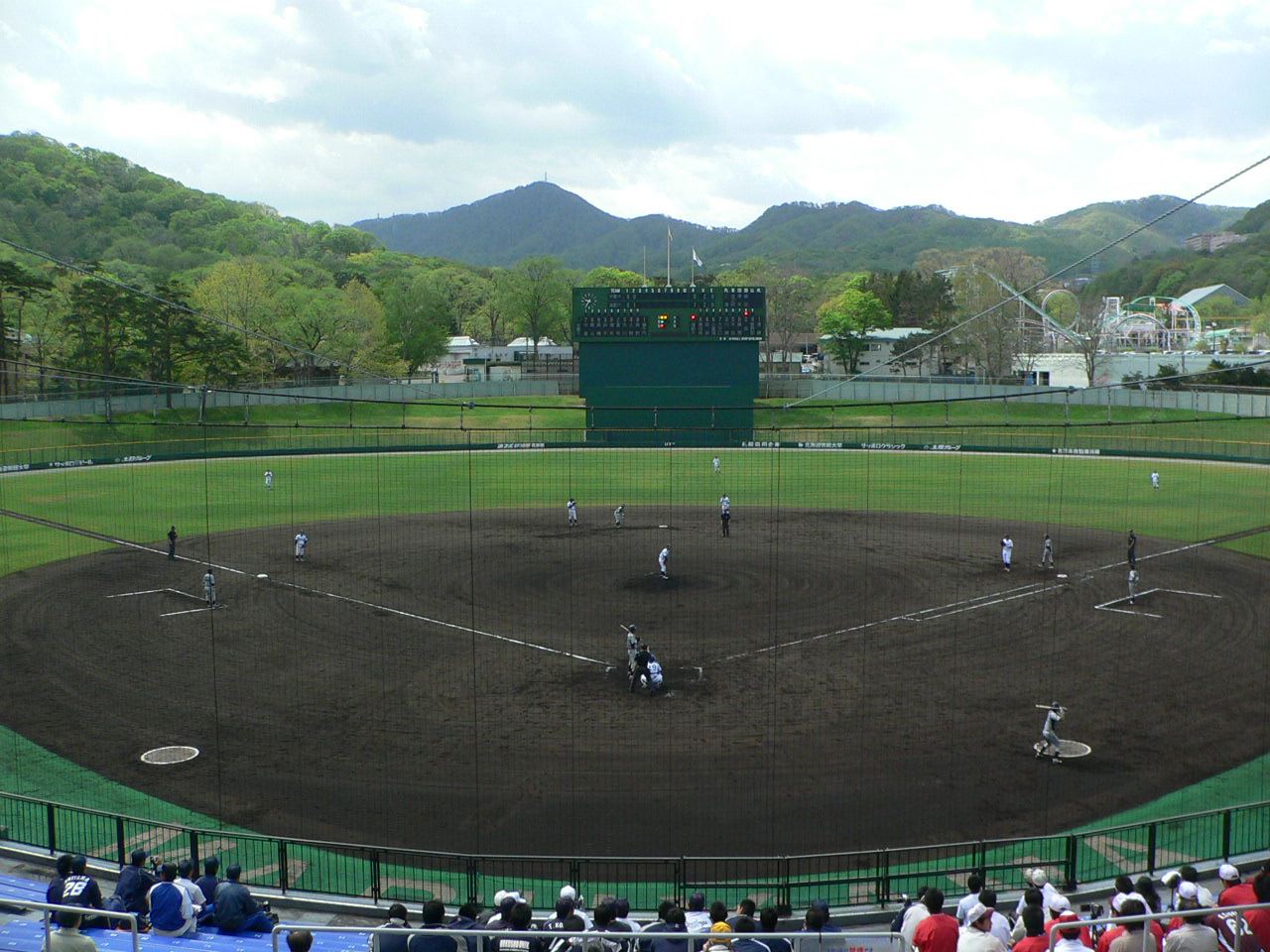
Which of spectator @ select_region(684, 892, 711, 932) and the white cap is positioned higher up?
the white cap

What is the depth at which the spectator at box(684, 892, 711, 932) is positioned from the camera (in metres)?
10.0

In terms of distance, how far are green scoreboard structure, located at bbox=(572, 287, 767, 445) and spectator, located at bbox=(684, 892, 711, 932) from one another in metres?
58.4

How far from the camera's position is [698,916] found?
1034 cm

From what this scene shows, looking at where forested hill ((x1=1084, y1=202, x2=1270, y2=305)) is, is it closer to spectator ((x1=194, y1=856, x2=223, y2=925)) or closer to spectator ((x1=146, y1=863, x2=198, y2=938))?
spectator ((x1=194, y1=856, x2=223, y2=925))

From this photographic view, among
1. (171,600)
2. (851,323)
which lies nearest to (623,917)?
(171,600)

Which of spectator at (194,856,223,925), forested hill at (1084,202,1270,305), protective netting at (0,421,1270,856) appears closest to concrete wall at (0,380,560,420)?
protective netting at (0,421,1270,856)

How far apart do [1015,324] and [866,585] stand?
78.5 m

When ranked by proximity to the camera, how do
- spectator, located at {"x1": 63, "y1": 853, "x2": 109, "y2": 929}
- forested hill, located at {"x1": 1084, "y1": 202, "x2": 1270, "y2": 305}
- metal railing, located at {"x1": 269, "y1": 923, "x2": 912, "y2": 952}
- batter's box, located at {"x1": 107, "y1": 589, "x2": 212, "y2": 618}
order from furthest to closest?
forested hill, located at {"x1": 1084, "y1": 202, "x2": 1270, "y2": 305}
batter's box, located at {"x1": 107, "y1": 589, "x2": 212, "y2": 618}
spectator, located at {"x1": 63, "y1": 853, "x2": 109, "y2": 929}
metal railing, located at {"x1": 269, "y1": 923, "x2": 912, "y2": 952}

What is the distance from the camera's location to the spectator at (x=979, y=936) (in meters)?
8.33

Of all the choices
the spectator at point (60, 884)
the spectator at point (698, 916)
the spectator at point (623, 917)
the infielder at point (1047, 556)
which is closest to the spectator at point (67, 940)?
the spectator at point (60, 884)

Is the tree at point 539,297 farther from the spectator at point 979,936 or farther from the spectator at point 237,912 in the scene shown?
the spectator at point 979,936

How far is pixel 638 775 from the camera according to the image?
18906mm

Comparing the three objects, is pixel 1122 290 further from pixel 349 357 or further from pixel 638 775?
pixel 638 775

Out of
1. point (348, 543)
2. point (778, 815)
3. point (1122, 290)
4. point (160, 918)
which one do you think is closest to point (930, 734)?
point (778, 815)
